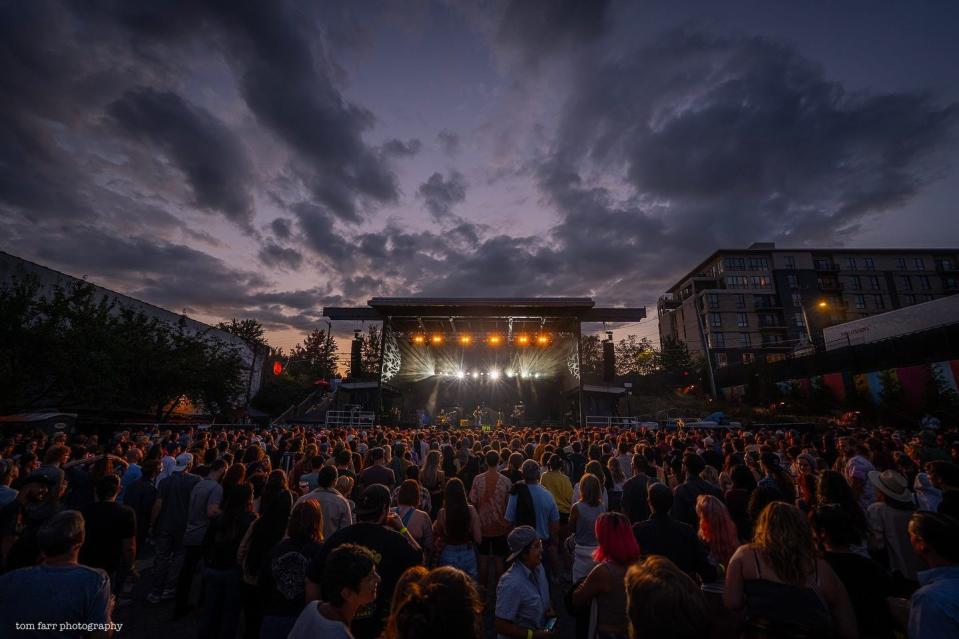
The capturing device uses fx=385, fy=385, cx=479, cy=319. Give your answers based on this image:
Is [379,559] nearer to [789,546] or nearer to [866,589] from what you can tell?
[789,546]

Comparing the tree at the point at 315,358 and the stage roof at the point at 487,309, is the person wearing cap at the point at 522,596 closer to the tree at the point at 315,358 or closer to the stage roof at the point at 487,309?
the stage roof at the point at 487,309

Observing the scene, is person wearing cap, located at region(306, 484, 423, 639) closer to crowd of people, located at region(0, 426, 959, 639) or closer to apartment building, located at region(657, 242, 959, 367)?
crowd of people, located at region(0, 426, 959, 639)

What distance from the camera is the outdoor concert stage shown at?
70.9ft

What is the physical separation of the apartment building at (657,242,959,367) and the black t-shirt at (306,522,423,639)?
65.7 meters

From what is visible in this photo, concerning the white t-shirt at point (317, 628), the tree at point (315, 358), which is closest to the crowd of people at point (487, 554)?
the white t-shirt at point (317, 628)

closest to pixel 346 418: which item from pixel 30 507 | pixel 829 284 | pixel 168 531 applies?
pixel 168 531

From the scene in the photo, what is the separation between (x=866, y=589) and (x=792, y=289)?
75.2 meters

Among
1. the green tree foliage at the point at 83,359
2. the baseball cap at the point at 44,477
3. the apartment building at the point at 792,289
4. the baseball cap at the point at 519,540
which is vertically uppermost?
the apartment building at the point at 792,289

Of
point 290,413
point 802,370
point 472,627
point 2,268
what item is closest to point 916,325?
point 802,370

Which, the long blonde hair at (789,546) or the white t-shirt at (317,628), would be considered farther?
the long blonde hair at (789,546)

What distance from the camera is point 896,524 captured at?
13.5 ft

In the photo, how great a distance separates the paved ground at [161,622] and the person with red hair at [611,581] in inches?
93.7

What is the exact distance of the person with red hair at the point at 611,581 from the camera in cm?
278

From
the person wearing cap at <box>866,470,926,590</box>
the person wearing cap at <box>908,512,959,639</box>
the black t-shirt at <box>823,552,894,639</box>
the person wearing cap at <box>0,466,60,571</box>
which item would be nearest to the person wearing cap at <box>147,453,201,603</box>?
the person wearing cap at <box>0,466,60,571</box>
